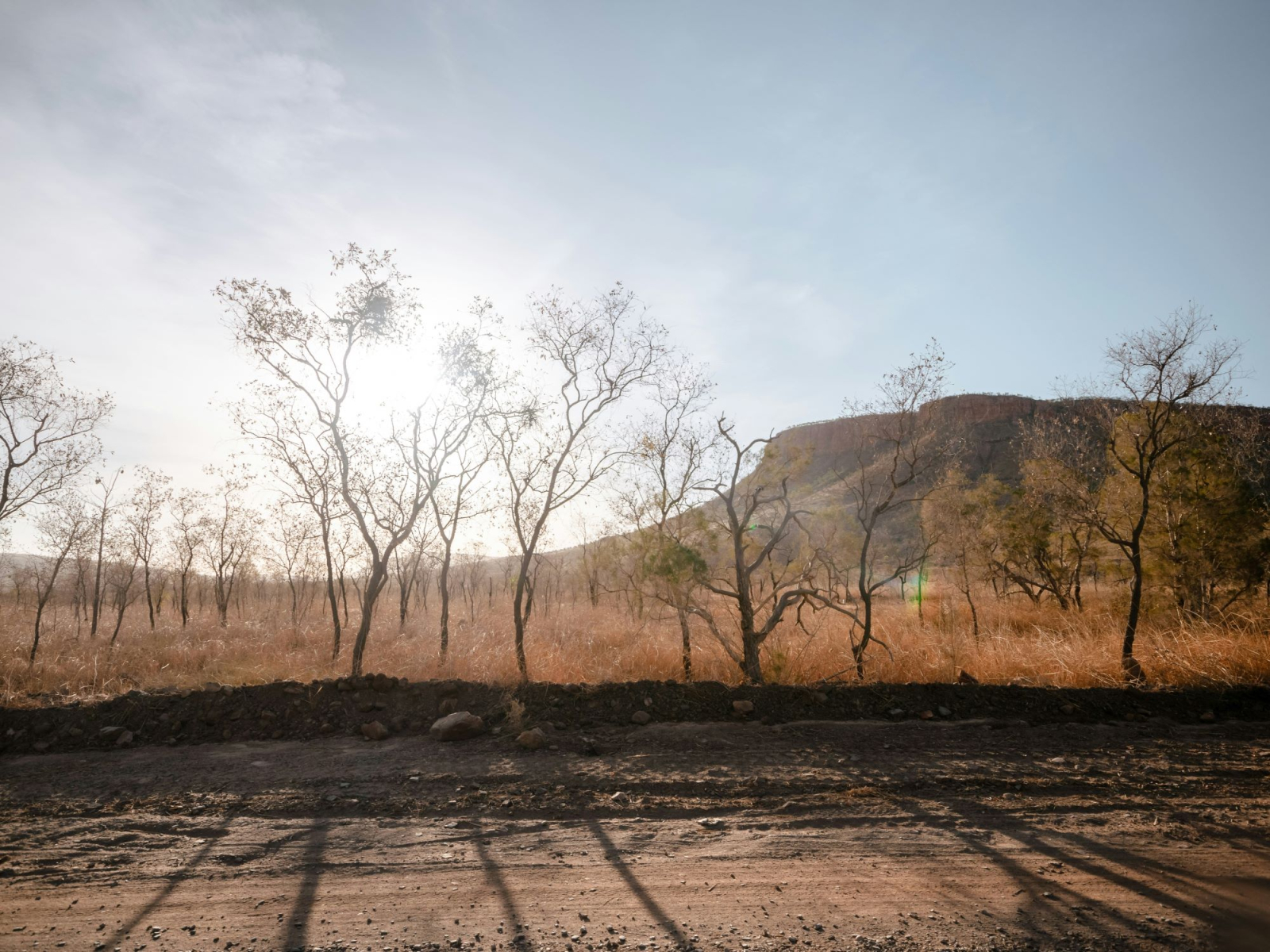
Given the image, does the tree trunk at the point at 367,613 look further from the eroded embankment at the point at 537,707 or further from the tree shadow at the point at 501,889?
the tree shadow at the point at 501,889

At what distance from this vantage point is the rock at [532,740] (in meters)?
7.04

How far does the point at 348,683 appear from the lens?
8.61 m

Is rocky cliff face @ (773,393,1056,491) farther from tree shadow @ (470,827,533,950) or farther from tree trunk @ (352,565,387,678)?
tree shadow @ (470,827,533,950)

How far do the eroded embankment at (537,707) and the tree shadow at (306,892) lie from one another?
298 centimetres

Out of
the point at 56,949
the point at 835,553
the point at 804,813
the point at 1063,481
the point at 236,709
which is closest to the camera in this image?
the point at 56,949

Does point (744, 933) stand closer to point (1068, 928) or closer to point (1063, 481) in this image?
point (1068, 928)

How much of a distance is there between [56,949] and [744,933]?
12.3 ft

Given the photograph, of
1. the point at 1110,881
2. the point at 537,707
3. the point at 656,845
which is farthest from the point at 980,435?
the point at 656,845

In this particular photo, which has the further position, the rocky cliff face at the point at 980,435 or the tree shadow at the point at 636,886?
the rocky cliff face at the point at 980,435

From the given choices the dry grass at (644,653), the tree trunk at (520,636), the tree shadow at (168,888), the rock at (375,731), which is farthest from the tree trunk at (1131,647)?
the tree shadow at (168,888)

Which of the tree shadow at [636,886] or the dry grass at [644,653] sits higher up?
the dry grass at [644,653]

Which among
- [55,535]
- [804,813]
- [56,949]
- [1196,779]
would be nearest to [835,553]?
[1196,779]

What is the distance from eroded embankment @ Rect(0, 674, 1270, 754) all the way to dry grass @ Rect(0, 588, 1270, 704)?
3.34 ft

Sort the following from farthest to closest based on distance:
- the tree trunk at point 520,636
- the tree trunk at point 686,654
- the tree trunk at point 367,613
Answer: the tree trunk at point 686,654, the tree trunk at point 367,613, the tree trunk at point 520,636
